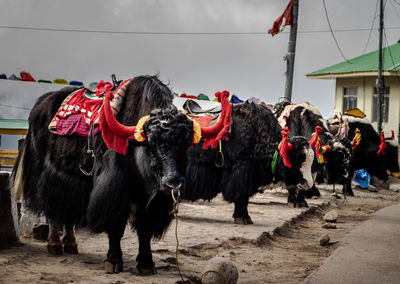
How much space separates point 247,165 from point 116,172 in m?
3.59

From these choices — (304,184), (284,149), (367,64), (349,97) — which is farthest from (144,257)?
(349,97)

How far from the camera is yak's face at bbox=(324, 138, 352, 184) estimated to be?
9.91 m

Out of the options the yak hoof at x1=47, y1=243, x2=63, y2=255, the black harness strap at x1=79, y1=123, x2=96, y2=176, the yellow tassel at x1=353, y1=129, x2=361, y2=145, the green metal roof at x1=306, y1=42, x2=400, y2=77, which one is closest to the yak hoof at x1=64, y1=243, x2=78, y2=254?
the yak hoof at x1=47, y1=243, x2=63, y2=255

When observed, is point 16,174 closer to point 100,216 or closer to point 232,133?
point 100,216

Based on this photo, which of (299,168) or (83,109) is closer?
(83,109)

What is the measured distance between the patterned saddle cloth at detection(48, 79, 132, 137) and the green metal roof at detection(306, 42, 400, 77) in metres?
19.6

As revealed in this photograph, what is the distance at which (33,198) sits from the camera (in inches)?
205

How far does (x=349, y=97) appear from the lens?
83.9 feet

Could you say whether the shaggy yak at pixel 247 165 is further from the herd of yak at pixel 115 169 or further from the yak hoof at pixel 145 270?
the yak hoof at pixel 145 270

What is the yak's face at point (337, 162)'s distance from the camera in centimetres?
991

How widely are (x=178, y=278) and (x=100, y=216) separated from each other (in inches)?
31.1

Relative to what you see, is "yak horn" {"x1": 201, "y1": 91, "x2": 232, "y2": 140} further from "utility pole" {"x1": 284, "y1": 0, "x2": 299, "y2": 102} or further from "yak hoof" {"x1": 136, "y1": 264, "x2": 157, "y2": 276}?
"utility pole" {"x1": 284, "y1": 0, "x2": 299, "y2": 102}

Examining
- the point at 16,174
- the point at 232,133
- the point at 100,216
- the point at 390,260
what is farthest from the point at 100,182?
the point at 232,133

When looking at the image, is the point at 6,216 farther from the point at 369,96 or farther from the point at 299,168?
the point at 369,96
